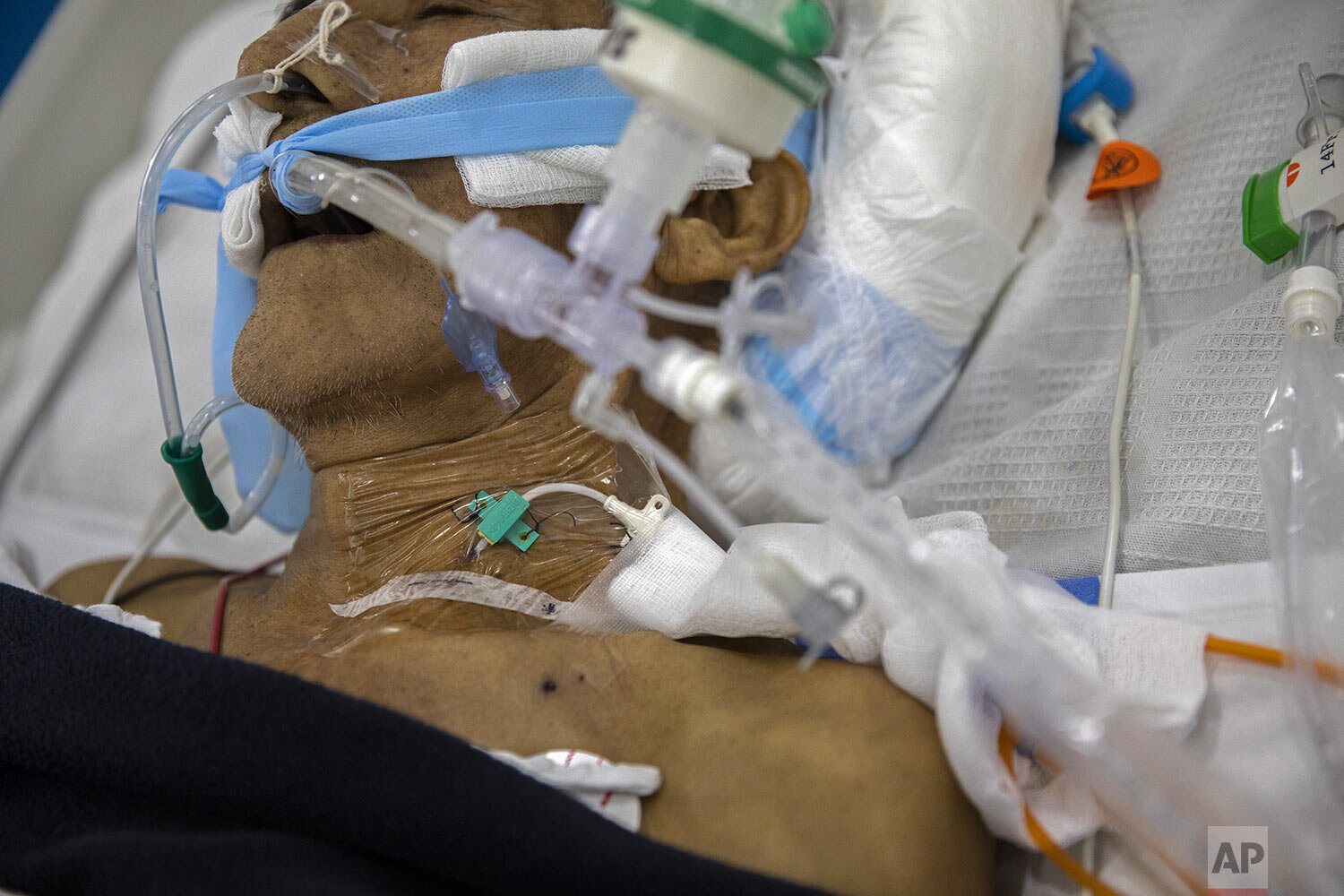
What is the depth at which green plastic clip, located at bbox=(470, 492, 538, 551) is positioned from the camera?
3.49 feet

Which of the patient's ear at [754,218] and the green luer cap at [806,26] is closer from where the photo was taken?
the green luer cap at [806,26]

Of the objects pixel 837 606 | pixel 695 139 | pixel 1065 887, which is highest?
pixel 695 139

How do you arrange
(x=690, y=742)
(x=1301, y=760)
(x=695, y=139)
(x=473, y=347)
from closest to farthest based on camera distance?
1. (x=695, y=139)
2. (x=1301, y=760)
3. (x=690, y=742)
4. (x=473, y=347)

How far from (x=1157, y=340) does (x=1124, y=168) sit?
237 mm

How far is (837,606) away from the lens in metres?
0.67

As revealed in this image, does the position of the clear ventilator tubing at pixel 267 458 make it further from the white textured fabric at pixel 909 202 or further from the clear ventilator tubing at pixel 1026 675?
the clear ventilator tubing at pixel 1026 675

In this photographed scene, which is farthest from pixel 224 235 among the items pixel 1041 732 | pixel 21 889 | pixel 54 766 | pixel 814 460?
pixel 1041 732

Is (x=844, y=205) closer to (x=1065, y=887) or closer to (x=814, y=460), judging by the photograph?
(x=814, y=460)

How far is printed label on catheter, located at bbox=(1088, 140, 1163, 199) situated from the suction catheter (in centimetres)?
75

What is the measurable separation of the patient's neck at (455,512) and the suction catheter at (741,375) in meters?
0.39

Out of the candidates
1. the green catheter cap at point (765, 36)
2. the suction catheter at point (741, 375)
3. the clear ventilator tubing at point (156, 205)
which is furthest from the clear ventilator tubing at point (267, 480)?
the green catheter cap at point (765, 36)

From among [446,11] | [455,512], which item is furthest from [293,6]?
[455,512]

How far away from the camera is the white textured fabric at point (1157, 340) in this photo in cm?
103

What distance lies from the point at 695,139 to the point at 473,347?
46cm
